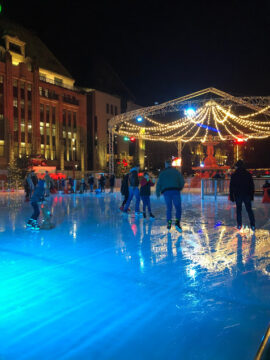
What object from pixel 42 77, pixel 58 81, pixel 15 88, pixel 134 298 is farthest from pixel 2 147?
pixel 134 298

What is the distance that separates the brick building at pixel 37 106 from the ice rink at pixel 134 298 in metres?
35.5

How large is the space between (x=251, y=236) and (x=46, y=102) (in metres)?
41.8

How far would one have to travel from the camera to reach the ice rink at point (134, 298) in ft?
7.18

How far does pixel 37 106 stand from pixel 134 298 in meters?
41.9

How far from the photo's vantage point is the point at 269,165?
34.7 m

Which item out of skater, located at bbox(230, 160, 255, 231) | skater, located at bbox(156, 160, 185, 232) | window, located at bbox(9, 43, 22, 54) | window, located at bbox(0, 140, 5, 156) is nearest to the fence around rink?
skater, located at bbox(230, 160, 255, 231)

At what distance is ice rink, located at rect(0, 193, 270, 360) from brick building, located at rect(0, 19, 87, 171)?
3546cm

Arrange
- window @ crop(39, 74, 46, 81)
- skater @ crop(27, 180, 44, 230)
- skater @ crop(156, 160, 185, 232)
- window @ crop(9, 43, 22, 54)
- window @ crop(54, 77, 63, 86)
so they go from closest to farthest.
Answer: skater @ crop(156, 160, 185, 232) < skater @ crop(27, 180, 44, 230) < window @ crop(9, 43, 22, 54) < window @ crop(39, 74, 46, 81) < window @ crop(54, 77, 63, 86)

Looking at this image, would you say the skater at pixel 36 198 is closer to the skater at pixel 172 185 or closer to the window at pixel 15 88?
the skater at pixel 172 185

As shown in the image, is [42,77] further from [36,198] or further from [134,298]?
[134,298]

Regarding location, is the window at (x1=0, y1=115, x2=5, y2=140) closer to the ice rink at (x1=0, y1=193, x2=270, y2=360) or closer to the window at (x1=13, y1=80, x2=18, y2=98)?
the window at (x1=13, y1=80, x2=18, y2=98)

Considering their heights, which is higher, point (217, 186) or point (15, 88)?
point (15, 88)

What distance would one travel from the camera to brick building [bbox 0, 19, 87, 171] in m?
37.5

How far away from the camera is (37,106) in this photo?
41.2m
